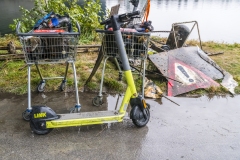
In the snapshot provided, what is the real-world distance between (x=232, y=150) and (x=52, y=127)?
2.04m

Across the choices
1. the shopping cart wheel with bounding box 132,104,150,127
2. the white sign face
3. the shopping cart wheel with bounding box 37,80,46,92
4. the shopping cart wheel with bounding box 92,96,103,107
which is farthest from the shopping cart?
the white sign face

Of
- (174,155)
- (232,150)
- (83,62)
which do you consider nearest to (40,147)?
(174,155)

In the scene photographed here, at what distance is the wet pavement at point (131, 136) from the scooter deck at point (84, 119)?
176 mm

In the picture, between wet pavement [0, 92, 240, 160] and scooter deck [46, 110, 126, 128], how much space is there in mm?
176

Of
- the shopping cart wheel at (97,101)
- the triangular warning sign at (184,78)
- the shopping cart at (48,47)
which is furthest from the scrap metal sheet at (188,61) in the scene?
the shopping cart at (48,47)

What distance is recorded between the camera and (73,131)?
2.83 meters

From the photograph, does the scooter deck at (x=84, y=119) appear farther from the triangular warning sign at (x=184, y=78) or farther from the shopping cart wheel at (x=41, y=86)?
the triangular warning sign at (x=184, y=78)

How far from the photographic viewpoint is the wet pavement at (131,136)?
248 centimetres

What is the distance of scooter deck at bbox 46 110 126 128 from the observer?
2.63 metres

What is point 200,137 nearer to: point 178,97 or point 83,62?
point 178,97

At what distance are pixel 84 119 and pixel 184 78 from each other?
7.31 ft

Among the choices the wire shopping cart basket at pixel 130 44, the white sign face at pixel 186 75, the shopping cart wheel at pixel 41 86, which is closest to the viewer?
the wire shopping cart basket at pixel 130 44

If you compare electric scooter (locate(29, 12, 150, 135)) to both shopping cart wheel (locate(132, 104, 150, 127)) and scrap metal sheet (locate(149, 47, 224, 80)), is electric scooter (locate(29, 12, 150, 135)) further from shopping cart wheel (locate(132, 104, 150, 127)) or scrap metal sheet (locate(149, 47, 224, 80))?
scrap metal sheet (locate(149, 47, 224, 80))

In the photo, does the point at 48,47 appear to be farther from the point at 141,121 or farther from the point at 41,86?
the point at 141,121
